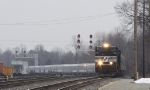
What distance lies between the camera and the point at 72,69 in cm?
9394

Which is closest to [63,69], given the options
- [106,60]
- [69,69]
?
[69,69]

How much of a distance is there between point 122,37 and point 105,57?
3309 inches

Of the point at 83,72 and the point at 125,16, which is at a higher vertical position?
the point at 125,16

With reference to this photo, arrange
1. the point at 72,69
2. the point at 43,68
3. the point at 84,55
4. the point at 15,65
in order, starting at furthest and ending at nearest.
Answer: the point at 84,55, the point at 43,68, the point at 72,69, the point at 15,65

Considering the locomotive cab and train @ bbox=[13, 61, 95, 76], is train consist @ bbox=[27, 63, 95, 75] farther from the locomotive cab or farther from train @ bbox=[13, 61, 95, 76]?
the locomotive cab

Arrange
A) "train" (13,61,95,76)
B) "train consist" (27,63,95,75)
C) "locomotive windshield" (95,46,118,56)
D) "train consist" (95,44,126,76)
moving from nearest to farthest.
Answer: "train consist" (95,44,126,76) < "locomotive windshield" (95,46,118,56) < "train" (13,61,95,76) < "train consist" (27,63,95,75)

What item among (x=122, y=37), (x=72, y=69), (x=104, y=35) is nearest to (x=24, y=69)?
(x=72, y=69)

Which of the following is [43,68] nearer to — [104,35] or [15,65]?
[15,65]

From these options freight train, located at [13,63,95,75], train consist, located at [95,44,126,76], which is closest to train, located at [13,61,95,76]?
freight train, located at [13,63,95,75]

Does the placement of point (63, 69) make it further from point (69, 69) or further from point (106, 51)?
point (106, 51)

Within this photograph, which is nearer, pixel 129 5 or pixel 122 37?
pixel 129 5

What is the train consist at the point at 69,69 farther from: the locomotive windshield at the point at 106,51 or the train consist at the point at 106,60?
the locomotive windshield at the point at 106,51

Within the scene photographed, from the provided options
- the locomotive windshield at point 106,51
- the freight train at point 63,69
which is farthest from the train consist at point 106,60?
the freight train at point 63,69

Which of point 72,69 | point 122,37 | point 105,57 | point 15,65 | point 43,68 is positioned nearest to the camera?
point 105,57
